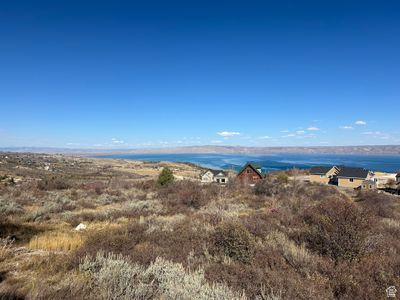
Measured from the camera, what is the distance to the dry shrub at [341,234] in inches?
268

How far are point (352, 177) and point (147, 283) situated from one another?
5995cm

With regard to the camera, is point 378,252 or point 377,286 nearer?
point 377,286

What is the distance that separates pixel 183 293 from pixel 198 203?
43.3 feet

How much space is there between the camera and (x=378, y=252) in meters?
7.04

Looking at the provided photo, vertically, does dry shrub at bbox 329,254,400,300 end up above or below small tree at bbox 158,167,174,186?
above

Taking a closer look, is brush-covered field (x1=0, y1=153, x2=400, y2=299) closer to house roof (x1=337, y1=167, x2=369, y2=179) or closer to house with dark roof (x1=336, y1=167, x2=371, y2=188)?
house with dark roof (x1=336, y1=167, x2=371, y2=188)

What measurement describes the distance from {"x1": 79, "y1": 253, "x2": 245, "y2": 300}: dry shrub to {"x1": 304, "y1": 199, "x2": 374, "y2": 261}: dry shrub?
3950mm

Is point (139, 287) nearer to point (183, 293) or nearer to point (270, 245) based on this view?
point (183, 293)

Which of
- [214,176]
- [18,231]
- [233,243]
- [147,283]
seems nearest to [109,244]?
[147,283]

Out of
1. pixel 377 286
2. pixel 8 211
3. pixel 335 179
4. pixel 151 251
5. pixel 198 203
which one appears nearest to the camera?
pixel 377 286

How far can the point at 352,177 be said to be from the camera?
54.2 meters

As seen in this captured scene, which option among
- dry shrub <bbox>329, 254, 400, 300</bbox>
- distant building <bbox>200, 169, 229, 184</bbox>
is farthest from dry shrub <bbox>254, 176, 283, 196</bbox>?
distant building <bbox>200, 169, 229, 184</bbox>

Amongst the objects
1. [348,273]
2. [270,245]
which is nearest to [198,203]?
[270,245]

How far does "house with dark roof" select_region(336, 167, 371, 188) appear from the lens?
2103 inches
